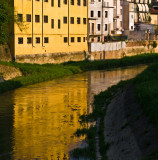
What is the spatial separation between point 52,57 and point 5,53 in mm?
7747

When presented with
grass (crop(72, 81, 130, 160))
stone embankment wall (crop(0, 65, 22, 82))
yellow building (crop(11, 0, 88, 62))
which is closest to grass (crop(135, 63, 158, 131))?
grass (crop(72, 81, 130, 160))

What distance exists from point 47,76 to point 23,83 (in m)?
4.54

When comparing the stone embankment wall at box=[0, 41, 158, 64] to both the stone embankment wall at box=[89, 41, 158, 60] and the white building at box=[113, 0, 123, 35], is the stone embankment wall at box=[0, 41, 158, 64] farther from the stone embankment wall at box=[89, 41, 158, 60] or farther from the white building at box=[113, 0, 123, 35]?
the white building at box=[113, 0, 123, 35]

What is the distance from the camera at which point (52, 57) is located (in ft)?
177

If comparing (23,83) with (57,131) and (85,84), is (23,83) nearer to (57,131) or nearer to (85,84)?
(85,84)

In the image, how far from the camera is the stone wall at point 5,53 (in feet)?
154

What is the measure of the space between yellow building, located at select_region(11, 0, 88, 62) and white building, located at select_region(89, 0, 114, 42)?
210 inches

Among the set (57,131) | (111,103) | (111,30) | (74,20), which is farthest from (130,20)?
(57,131)

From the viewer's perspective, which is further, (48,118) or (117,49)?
(117,49)

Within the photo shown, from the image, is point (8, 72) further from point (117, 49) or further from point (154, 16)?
point (154, 16)

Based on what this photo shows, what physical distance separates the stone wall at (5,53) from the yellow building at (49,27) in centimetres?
63

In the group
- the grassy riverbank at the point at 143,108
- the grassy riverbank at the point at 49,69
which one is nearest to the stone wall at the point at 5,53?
the grassy riverbank at the point at 49,69

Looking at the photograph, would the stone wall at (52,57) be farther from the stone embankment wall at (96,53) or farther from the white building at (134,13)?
the white building at (134,13)

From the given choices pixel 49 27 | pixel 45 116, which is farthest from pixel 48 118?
pixel 49 27
